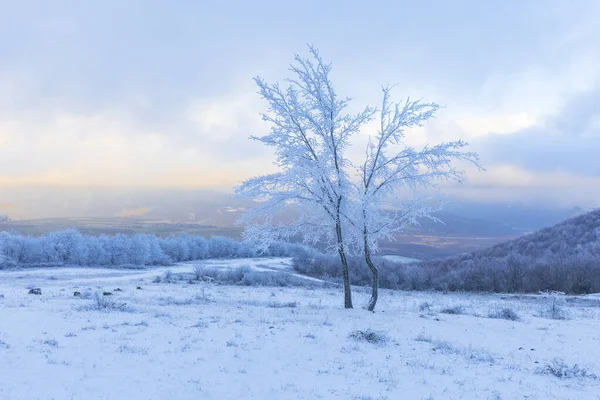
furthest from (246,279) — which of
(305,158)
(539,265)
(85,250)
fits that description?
(85,250)

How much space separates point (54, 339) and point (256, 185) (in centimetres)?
948

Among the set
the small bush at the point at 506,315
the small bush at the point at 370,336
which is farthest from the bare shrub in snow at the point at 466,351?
the small bush at the point at 506,315

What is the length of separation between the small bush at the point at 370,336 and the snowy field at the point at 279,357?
0.11 ft

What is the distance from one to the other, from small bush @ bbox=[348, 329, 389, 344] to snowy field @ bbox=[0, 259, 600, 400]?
0.11 ft

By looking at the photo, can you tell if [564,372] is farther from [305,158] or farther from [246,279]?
[246,279]

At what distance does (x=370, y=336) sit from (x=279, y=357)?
3337 millimetres

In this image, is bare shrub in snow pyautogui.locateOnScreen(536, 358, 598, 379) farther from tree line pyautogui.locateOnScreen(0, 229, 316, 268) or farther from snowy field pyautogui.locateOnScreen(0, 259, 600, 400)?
tree line pyautogui.locateOnScreen(0, 229, 316, 268)

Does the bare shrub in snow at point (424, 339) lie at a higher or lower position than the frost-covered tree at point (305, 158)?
lower

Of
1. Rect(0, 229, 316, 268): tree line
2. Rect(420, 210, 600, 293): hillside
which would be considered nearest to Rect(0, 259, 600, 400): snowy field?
Rect(420, 210, 600, 293): hillside

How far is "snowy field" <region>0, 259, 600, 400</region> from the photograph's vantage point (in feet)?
24.5

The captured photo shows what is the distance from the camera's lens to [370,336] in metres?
11.8

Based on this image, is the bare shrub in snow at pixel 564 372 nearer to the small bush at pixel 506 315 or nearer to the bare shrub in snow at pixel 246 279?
the small bush at pixel 506 315

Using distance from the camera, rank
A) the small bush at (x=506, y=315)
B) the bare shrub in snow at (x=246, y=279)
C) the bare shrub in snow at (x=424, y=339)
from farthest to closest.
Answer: the bare shrub in snow at (x=246, y=279) < the small bush at (x=506, y=315) < the bare shrub in snow at (x=424, y=339)

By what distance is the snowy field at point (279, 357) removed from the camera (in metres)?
7.47
